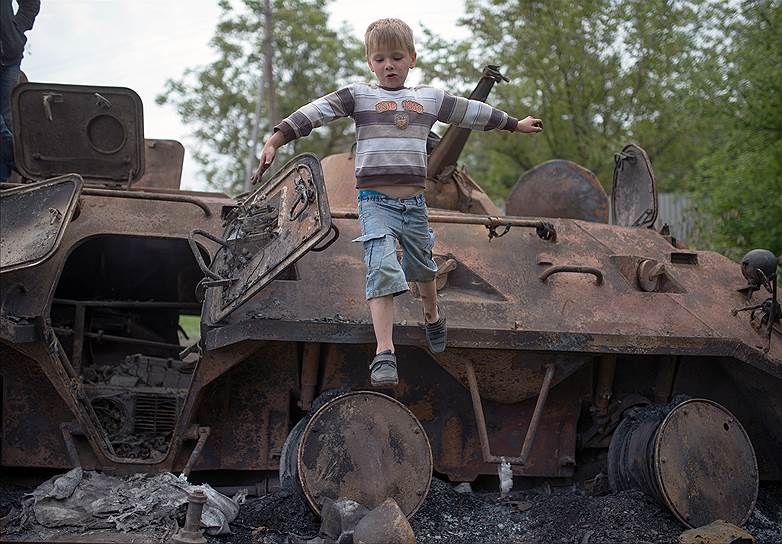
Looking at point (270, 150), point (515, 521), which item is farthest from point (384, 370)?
point (515, 521)

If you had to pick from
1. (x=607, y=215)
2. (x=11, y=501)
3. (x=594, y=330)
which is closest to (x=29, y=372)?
(x=11, y=501)

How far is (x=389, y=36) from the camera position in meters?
3.86

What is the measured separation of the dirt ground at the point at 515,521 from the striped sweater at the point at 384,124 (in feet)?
4.81

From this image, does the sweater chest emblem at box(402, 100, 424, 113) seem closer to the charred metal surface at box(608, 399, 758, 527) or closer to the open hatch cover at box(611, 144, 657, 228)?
the charred metal surface at box(608, 399, 758, 527)

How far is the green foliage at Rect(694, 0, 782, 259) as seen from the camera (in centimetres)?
1187

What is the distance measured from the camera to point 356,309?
4488 millimetres

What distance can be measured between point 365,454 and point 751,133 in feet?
31.5

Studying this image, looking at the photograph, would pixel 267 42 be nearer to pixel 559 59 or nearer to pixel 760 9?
pixel 559 59

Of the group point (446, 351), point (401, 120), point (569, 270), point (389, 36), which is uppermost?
point (389, 36)

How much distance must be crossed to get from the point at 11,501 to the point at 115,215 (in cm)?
155

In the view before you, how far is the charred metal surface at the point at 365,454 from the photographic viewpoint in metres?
4.21

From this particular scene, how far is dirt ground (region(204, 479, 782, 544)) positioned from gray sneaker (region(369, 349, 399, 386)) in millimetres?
760

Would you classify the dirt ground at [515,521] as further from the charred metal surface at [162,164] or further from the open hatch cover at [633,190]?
the charred metal surface at [162,164]

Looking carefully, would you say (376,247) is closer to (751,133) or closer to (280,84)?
(751,133)
